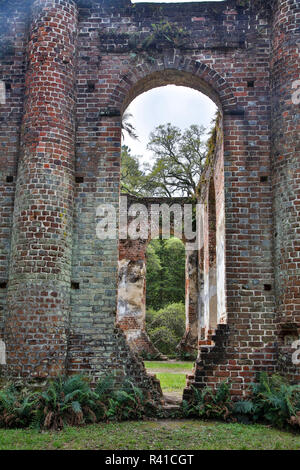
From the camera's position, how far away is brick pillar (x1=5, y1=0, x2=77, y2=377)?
763 cm

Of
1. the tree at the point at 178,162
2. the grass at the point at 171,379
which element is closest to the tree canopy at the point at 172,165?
the tree at the point at 178,162

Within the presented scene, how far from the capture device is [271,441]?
5992 mm

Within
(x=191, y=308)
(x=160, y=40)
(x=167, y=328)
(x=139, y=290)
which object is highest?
(x=160, y=40)

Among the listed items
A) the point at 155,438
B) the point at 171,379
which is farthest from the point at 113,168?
the point at 171,379

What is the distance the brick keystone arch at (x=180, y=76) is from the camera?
891 centimetres

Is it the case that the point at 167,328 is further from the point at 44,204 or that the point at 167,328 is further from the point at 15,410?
the point at 15,410

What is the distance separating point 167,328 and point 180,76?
16201mm

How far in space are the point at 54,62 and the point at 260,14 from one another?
4.26 meters

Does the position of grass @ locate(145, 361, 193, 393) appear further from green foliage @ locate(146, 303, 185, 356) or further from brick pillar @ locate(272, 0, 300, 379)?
green foliage @ locate(146, 303, 185, 356)

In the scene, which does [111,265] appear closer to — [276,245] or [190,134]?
[276,245]

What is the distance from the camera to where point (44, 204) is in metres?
8.10

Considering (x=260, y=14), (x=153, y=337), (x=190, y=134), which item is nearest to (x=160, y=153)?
(x=190, y=134)

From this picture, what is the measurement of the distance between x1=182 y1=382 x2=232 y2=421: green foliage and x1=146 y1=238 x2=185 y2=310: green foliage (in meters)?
23.3
